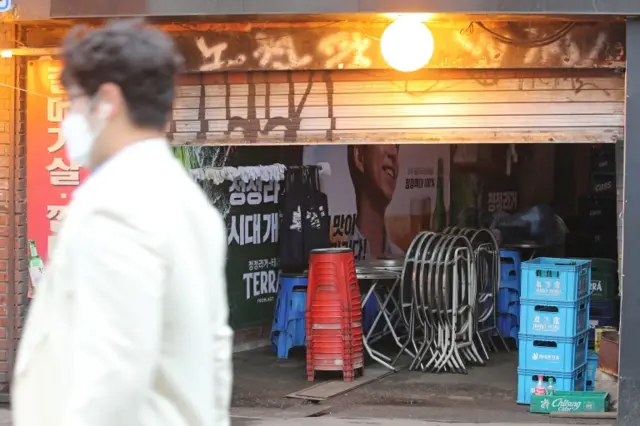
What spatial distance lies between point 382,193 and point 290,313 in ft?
10.4

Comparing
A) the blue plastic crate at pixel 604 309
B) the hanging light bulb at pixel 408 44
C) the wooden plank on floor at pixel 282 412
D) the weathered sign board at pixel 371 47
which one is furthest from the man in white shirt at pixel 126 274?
the blue plastic crate at pixel 604 309

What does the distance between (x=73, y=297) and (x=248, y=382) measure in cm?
709

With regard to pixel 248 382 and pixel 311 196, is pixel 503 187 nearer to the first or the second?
pixel 311 196

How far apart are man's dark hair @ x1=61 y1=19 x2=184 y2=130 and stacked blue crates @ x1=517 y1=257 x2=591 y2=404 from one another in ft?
20.0

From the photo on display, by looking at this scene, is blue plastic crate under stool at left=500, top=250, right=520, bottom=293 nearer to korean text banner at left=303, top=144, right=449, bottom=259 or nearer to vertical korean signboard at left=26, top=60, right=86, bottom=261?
korean text banner at left=303, top=144, right=449, bottom=259

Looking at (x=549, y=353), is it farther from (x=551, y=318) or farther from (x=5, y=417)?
(x=5, y=417)

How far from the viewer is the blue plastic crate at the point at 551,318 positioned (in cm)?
796

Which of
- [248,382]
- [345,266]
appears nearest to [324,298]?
[345,266]

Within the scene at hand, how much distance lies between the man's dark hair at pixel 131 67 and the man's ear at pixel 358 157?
9767 millimetres

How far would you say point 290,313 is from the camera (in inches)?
394

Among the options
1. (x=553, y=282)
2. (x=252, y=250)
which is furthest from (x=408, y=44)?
(x=252, y=250)

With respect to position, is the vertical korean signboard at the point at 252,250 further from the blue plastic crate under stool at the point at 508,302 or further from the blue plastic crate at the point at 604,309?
the blue plastic crate at the point at 604,309

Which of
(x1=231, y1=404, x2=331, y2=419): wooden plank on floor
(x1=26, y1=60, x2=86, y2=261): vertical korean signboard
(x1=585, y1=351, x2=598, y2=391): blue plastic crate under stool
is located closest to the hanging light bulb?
(x1=26, y1=60, x2=86, y2=261): vertical korean signboard

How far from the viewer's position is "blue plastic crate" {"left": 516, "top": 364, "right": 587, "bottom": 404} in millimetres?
7977
